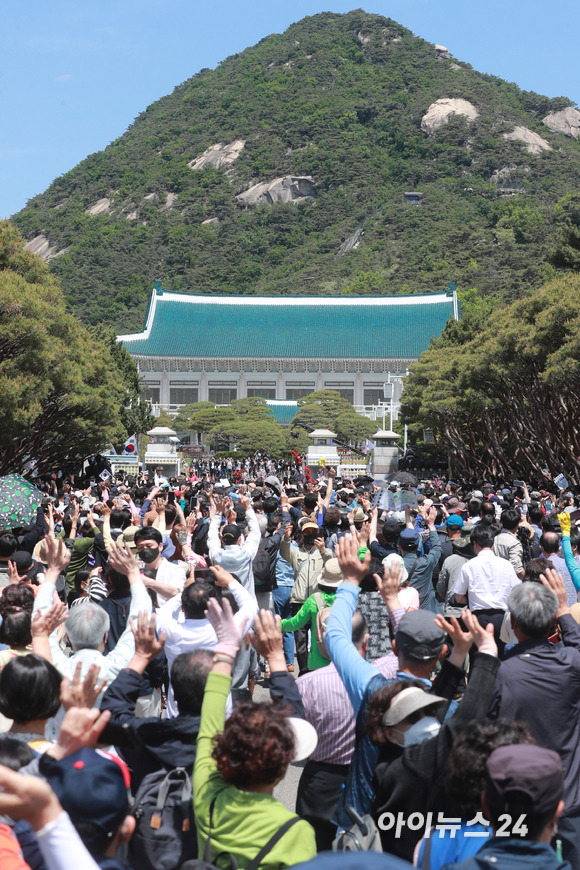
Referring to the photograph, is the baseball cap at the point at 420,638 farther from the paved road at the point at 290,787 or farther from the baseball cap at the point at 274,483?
the baseball cap at the point at 274,483

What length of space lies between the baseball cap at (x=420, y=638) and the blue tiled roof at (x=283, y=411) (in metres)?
54.7

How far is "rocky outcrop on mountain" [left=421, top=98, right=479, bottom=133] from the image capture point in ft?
350

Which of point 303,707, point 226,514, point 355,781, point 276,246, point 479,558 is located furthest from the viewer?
point 276,246

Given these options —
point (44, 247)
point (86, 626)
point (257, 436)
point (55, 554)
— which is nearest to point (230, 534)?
point (55, 554)

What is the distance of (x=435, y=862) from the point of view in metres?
2.88

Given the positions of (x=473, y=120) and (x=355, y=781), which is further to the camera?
(x=473, y=120)

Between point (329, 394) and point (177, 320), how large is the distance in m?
20.4

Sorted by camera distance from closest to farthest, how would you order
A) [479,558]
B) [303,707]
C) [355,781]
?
[355,781], [303,707], [479,558]

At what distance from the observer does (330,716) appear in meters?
3.73

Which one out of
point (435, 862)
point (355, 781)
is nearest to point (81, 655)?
point (355, 781)

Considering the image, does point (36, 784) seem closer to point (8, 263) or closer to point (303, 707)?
point (303, 707)

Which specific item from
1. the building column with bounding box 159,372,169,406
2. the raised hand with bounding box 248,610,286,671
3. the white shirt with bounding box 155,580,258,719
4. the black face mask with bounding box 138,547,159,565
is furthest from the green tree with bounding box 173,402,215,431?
the raised hand with bounding box 248,610,286,671

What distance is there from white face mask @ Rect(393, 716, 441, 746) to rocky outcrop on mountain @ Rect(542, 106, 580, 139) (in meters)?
119

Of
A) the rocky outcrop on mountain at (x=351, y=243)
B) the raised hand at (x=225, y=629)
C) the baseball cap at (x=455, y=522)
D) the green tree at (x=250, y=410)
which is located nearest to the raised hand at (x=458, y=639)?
the raised hand at (x=225, y=629)
